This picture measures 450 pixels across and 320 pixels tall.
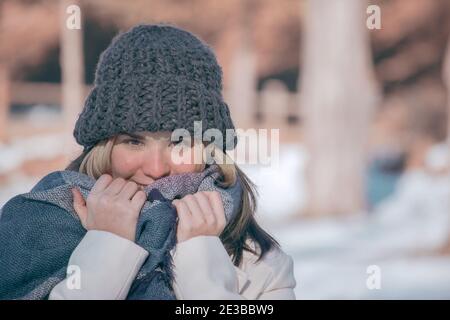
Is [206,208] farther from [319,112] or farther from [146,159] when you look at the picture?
[319,112]

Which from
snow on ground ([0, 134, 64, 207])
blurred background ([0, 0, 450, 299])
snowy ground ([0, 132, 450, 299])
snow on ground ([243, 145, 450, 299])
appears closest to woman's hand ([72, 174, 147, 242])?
snow on ground ([243, 145, 450, 299])

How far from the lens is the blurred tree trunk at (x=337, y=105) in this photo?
33.3 feet

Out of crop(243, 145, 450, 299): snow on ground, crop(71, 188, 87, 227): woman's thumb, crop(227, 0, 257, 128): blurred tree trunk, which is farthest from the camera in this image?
crop(227, 0, 257, 128): blurred tree trunk

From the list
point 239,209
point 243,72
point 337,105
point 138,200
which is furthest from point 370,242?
point 243,72

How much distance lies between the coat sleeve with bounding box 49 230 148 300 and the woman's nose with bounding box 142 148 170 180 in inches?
9.4

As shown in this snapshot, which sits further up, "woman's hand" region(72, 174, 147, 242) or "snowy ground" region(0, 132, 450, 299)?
"woman's hand" region(72, 174, 147, 242)

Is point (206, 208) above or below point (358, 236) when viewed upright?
above

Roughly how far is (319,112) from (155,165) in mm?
8512

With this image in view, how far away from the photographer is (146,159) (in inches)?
78.0

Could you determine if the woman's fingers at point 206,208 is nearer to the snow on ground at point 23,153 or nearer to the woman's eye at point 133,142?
the woman's eye at point 133,142

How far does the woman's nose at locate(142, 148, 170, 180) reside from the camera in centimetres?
197

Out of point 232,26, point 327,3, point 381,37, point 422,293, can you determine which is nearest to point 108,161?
point 422,293

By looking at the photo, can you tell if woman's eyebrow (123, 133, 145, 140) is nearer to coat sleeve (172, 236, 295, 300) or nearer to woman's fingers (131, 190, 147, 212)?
woman's fingers (131, 190, 147, 212)

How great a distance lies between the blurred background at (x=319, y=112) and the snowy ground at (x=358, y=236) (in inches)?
1.0
